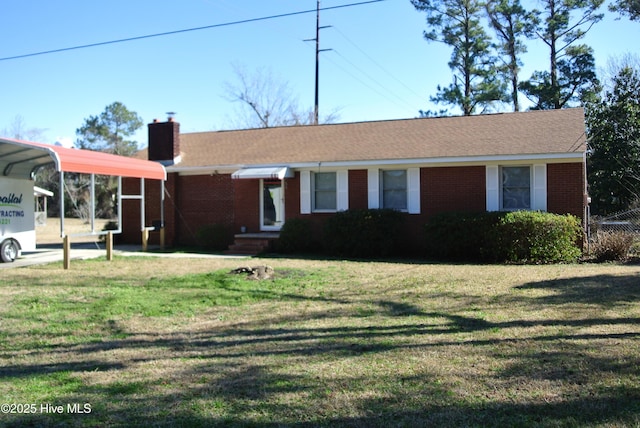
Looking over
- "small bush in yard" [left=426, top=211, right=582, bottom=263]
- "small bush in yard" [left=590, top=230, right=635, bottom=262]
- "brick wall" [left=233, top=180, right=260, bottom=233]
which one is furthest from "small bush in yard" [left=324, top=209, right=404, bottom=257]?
"small bush in yard" [left=590, top=230, right=635, bottom=262]

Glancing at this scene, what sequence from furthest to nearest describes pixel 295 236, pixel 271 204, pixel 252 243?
pixel 271 204 → pixel 252 243 → pixel 295 236

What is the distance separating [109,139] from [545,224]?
48.6 m

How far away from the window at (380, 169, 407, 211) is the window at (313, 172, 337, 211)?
1.64 meters

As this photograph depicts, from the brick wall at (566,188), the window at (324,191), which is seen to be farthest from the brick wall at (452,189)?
the window at (324,191)

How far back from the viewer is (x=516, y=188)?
16344mm

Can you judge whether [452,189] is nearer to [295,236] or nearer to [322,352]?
[295,236]

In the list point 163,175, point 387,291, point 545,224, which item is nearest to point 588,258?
point 545,224

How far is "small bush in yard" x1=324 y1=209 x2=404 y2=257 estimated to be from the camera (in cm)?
1614

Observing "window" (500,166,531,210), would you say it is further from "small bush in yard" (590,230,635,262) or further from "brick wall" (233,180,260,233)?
"brick wall" (233,180,260,233)

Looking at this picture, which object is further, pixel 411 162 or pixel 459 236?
pixel 411 162

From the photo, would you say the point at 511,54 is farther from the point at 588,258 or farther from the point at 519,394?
the point at 519,394

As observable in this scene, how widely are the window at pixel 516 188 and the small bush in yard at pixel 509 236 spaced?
1566mm

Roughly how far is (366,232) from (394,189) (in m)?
2.32

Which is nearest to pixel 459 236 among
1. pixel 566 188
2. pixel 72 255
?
pixel 566 188
